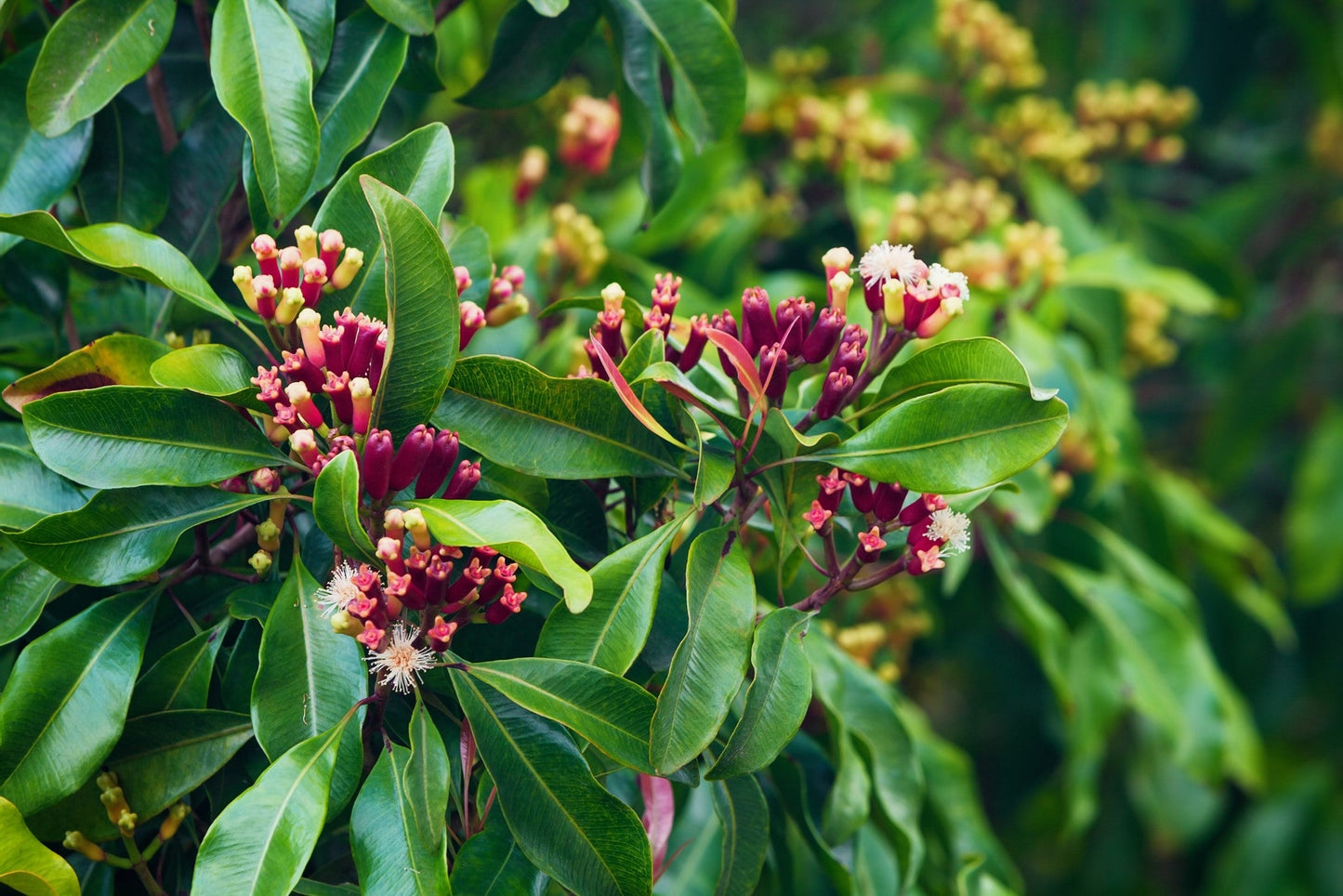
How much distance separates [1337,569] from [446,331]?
2.33 metres

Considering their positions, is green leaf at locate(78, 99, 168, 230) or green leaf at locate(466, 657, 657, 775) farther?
green leaf at locate(78, 99, 168, 230)

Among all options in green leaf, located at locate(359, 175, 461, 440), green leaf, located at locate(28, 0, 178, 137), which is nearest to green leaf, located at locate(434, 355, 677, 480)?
green leaf, located at locate(359, 175, 461, 440)

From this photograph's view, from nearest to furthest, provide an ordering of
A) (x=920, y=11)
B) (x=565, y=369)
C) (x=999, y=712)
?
(x=565, y=369), (x=920, y=11), (x=999, y=712)

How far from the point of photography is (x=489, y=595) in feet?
2.15

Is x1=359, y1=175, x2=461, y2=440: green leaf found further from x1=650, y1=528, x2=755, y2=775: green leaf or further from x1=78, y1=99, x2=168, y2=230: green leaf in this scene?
x1=78, y1=99, x2=168, y2=230: green leaf

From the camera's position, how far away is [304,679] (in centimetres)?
66

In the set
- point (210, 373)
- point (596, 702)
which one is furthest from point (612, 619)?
point (210, 373)

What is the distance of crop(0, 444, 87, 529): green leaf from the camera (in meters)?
0.71

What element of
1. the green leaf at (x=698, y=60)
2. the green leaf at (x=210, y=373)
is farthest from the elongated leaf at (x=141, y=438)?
the green leaf at (x=698, y=60)

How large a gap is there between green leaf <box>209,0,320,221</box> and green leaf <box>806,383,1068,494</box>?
40 cm

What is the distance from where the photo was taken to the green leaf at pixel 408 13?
0.79 meters

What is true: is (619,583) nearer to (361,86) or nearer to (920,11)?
(361,86)

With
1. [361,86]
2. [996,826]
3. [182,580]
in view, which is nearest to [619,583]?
[182,580]

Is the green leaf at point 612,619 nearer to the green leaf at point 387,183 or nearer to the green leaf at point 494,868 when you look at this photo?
Result: the green leaf at point 494,868
